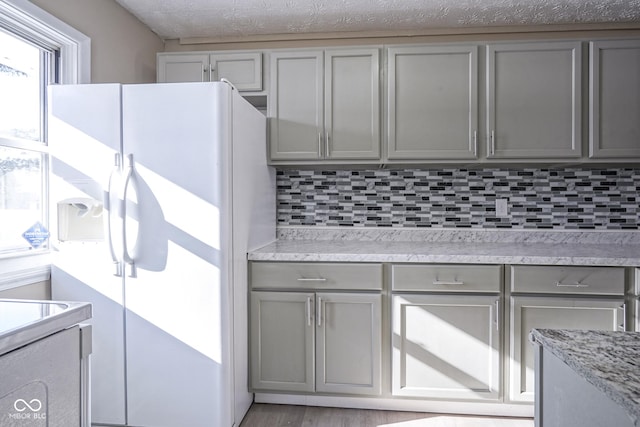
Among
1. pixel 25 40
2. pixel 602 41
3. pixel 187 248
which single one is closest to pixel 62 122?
pixel 25 40

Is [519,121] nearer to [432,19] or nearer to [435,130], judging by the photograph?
[435,130]

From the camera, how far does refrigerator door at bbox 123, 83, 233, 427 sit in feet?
6.15

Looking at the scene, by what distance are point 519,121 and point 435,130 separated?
478mm

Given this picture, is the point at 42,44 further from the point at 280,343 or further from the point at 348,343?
the point at 348,343

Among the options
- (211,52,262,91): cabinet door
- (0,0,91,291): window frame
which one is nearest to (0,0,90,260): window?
(0,0,91,291): window frame

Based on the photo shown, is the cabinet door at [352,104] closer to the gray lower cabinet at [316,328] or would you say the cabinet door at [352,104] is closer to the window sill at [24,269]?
the gray lower cabinet at [316,328]

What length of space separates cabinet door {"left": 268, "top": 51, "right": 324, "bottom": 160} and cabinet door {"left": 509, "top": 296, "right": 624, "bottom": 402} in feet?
4.66

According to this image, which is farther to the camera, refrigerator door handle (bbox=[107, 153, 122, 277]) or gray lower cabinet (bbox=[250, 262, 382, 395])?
gray lower cabinet (bbox=[250, 262, 382, 395])

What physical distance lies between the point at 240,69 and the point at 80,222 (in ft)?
4.27

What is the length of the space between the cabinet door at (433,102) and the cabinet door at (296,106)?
44 centimetres

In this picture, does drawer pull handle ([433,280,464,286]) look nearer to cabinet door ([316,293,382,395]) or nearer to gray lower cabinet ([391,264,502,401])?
gray lower cabinet ([391,264,502,401])

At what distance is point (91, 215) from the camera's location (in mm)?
1982

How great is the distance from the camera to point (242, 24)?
Answer: 2707 mm

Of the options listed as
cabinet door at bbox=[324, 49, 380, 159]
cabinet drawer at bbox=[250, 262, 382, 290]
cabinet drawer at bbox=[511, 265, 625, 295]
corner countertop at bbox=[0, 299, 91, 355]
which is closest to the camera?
corner countertop at bbox=[0, 299, 91, 355]
